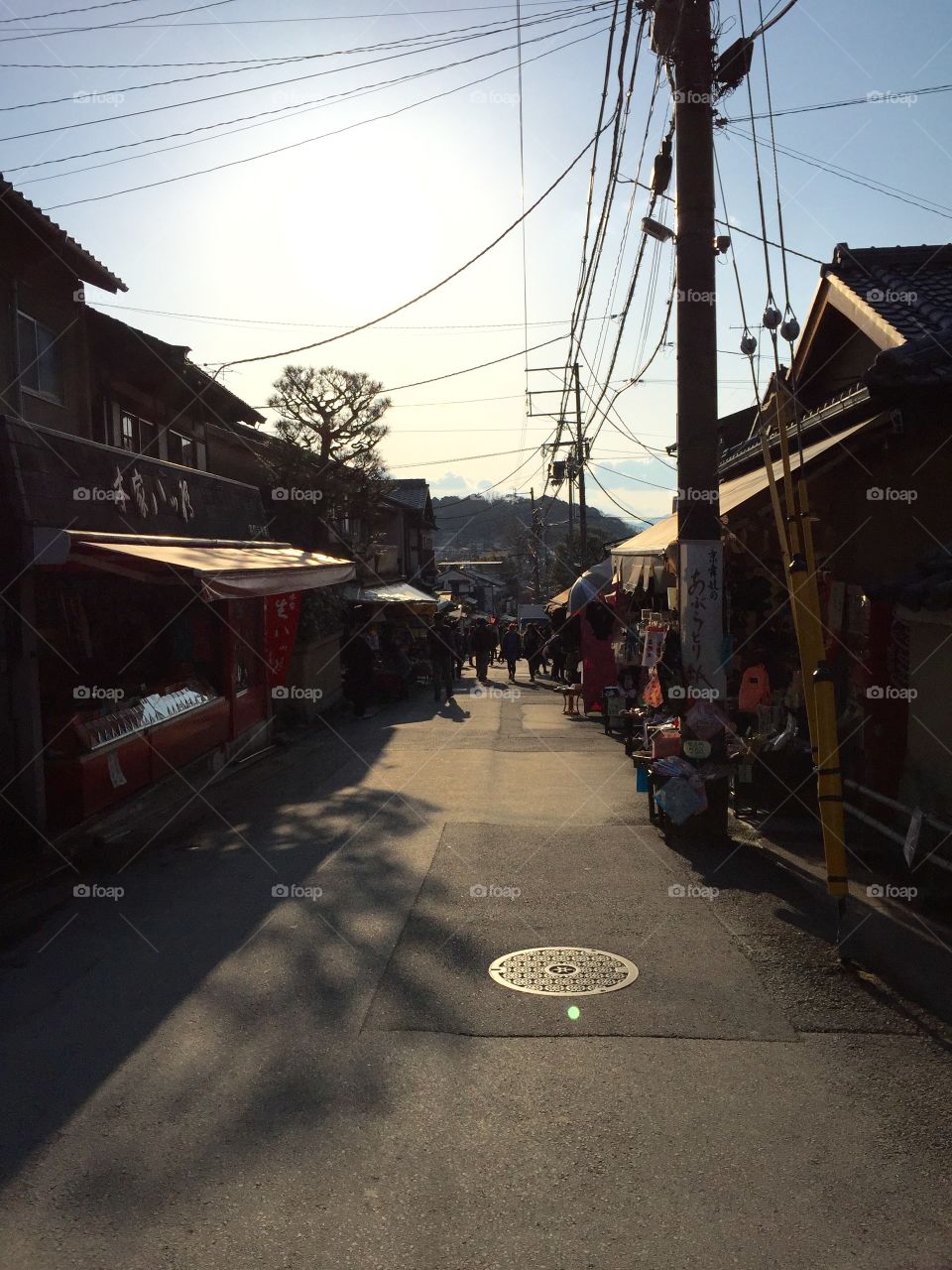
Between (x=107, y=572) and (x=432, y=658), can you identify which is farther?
(x=432, y=658)

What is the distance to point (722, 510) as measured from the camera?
34.4ft

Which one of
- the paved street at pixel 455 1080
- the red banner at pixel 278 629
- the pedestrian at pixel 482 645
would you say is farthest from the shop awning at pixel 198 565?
the pedestrian at pixel 482 645

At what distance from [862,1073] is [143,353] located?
49.2ft

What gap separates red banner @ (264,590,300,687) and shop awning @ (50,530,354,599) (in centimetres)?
308

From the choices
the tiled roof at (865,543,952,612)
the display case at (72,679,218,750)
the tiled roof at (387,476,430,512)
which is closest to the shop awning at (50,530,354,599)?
the display case at (72,679,218,750)

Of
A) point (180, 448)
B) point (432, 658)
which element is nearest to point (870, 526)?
point (432, 658)

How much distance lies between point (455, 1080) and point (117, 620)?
9148 millimetres

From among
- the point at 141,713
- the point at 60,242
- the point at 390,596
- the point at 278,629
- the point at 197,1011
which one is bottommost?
the point at 197,1011

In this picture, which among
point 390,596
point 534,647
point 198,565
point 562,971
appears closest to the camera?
point 562,971

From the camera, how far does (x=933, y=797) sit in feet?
26.9

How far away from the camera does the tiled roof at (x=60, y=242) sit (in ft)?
37.5

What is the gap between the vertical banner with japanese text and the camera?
30.2 ft

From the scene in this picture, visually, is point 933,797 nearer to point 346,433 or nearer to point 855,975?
point 855,975

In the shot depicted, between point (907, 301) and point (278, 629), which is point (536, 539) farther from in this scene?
point (907, 301)
